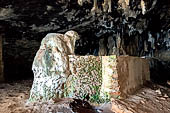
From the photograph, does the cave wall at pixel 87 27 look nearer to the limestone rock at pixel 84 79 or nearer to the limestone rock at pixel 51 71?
the limestone rock at pixel 51 71

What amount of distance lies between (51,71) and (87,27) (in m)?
5.72

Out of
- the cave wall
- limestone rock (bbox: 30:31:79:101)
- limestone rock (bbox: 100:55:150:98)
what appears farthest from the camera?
the cave wall

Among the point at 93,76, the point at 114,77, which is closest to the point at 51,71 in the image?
the point at 93,76

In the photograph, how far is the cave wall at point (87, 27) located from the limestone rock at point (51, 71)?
264 cm

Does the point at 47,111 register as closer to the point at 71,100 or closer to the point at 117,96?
the point at 71,100

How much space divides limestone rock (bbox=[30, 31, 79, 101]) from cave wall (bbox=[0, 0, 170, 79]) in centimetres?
264

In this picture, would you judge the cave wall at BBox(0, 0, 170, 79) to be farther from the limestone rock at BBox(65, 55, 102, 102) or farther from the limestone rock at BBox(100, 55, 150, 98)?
the limestone rock at BBox(65, 55, 102, 102)

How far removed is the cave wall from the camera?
627cm

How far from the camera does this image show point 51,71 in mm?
3785

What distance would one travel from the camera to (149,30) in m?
9.85

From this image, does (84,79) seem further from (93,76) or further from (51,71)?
(51,71)

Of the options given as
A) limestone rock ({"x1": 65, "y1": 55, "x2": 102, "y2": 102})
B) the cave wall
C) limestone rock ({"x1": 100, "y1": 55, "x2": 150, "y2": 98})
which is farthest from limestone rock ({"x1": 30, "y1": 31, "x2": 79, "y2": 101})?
the cave wall

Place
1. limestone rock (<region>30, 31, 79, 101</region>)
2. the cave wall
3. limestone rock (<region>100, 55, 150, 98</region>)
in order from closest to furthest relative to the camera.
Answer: limestone rock (<region>100, 55, 150, 98</region>) < limestone rock (<region>30, 31, 79, 101</region>) < the cave wall

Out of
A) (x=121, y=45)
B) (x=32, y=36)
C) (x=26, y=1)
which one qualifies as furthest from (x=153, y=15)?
(x=32, y=36)
